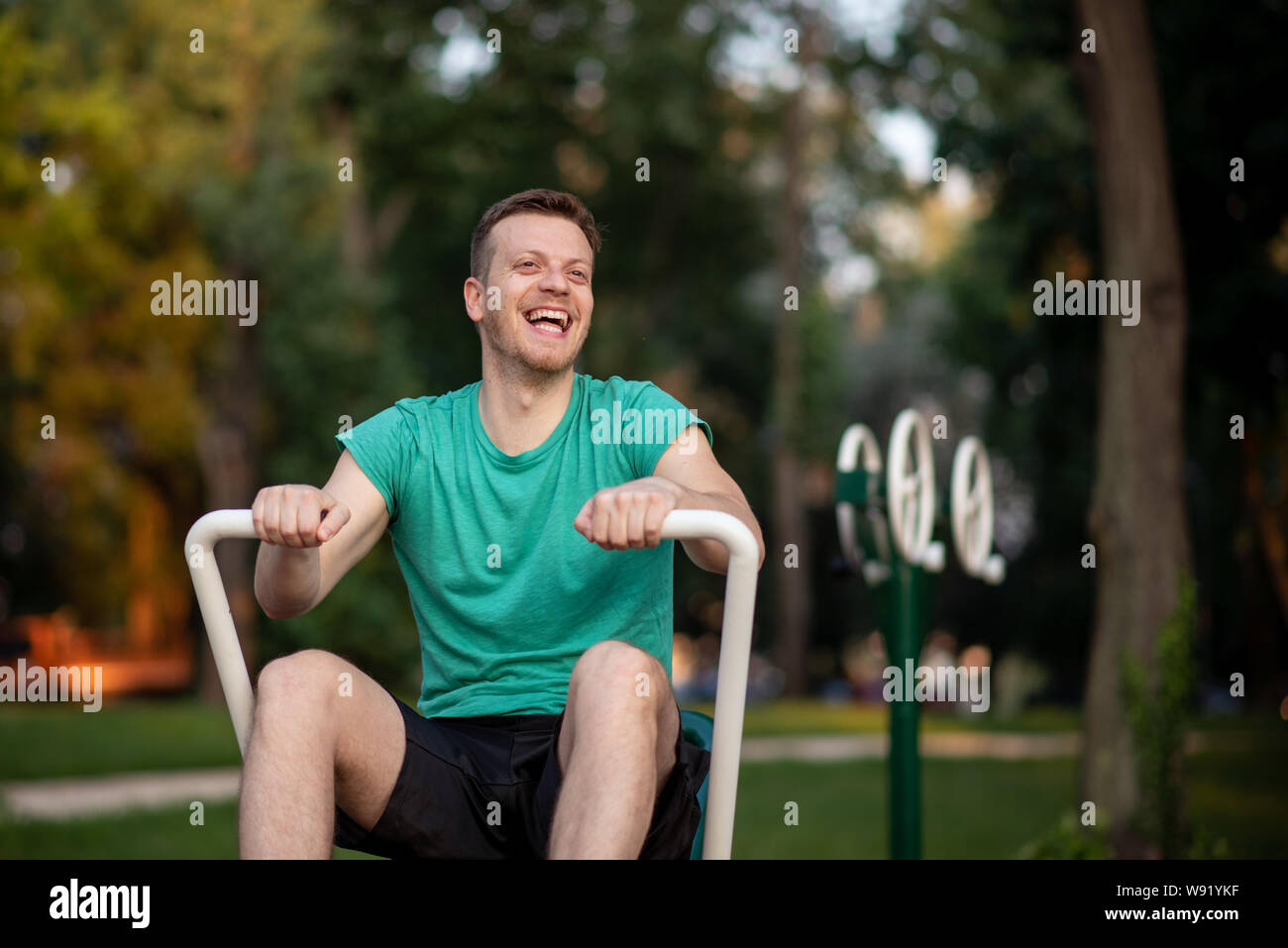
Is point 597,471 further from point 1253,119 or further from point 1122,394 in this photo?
point 1253,119

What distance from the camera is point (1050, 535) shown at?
1989cm

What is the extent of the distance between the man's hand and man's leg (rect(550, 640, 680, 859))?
19cm

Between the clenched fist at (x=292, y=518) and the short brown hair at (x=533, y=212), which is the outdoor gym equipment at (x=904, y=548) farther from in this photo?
the clenched fist at (x=292, y=518)

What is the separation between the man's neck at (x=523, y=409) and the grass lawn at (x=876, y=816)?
16.0 ft

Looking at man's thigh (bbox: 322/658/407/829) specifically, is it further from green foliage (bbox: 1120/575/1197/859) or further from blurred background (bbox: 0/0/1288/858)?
green foliage (bbox: 1120/575/1197/859)

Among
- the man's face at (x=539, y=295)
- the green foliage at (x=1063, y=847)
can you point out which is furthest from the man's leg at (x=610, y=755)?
the green foliage at (x=1063, y=847)

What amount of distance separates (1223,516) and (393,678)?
1010cm

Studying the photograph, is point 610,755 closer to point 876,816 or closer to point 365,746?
point 365,746

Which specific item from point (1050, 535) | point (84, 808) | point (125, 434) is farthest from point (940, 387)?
point (84, 808)

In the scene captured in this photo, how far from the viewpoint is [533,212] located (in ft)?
8.54

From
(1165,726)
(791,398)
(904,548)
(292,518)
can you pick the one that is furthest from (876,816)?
(791,398)

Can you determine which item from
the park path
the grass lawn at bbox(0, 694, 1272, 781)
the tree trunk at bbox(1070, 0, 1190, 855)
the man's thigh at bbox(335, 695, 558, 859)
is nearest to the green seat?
the man's thigh at bbox(335, 695, 558, 859)

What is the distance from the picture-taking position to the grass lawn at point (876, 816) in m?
7.13

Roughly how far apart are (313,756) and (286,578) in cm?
37
